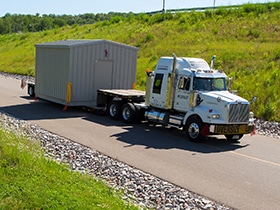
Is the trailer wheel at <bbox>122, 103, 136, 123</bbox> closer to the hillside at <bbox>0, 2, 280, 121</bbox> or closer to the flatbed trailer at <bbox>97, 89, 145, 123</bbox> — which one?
the flatbed trailer at <bbox>97, 89, 145, 123</bbox>

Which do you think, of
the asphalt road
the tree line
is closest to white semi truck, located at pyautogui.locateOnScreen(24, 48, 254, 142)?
the asphalt road

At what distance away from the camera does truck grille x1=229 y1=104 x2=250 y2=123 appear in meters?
13.5

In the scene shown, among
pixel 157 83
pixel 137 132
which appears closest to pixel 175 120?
pixel 137 132

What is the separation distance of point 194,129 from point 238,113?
61.0 inches

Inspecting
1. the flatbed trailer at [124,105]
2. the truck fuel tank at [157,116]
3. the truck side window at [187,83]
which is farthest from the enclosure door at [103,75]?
the truck side window at [187,83]

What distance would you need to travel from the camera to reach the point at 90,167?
1027 cm

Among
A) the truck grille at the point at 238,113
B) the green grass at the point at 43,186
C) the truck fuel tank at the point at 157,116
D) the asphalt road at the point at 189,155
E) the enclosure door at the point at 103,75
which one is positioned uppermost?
the enclosure door at the point at 103,75

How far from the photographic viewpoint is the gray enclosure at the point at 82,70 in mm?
19078

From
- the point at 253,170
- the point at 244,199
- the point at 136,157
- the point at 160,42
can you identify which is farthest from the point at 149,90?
the point at 160,42

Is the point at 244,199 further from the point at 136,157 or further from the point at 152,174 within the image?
the point at 136,157

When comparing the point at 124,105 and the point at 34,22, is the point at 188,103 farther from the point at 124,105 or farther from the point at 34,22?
the point at 34,22

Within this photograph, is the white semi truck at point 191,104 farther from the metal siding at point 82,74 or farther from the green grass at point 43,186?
the green grass at point 43,186

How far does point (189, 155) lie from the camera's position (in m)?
12.1

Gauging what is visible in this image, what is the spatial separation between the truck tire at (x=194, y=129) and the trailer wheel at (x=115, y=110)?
13.4 ft
